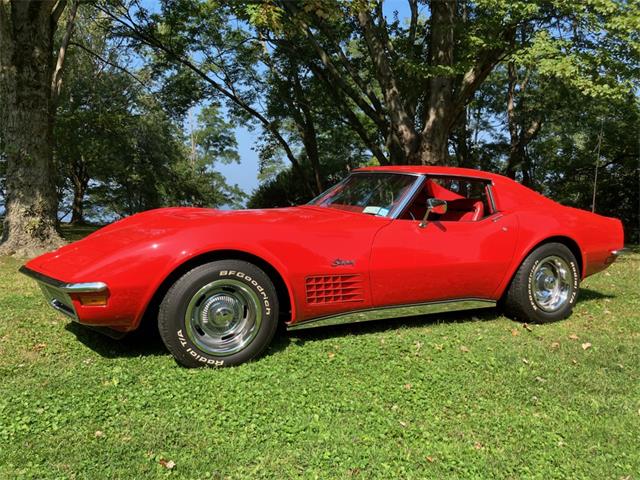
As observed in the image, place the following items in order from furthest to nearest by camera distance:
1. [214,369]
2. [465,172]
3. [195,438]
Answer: [465,172], [214,369], [195,438]

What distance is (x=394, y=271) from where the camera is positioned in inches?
171

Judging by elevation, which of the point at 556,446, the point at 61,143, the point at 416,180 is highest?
the point at 61,143

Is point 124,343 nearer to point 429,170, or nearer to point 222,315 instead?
point 222,315

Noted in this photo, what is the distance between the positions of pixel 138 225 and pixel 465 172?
305 centimetres

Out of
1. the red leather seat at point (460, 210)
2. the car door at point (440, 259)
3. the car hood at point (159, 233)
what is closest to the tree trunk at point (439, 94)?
the red leather seat at point (460, 210)

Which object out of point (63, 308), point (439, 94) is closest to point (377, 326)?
point (63, 308)

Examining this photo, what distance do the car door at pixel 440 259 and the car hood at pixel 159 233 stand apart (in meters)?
0.47

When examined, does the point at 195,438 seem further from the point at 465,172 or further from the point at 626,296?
the point at 626,296

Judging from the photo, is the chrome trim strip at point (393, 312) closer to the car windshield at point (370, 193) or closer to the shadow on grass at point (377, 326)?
the shadow on grass at point (377, 326)

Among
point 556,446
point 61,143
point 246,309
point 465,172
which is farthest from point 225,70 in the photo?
point 556,446

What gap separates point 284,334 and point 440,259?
1.46m

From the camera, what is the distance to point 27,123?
9250mm

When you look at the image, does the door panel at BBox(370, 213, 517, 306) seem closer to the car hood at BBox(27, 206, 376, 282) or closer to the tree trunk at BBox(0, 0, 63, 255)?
the car hood at BBox(27, 206, 376, 282)

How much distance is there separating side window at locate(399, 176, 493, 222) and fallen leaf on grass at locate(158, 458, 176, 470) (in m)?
3.02
